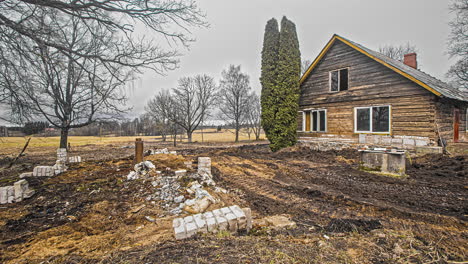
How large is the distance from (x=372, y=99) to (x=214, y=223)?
461 inches

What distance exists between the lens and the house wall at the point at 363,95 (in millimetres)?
9242

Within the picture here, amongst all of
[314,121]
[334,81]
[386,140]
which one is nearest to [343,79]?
[334,81]

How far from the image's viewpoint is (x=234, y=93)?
98.9 ft

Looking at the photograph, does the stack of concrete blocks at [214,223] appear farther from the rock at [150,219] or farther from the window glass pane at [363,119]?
the window glass pane at [363,119]

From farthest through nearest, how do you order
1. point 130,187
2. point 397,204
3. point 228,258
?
point 130,187 < point 397,204 < point 228,258

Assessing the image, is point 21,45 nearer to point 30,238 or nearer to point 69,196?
point 69,196

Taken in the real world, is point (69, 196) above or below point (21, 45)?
below

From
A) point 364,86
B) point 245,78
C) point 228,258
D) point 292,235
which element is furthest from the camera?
point 245,78

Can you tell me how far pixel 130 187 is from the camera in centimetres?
555

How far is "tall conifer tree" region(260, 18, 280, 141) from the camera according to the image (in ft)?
45.1

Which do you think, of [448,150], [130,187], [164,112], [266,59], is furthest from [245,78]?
[130,187]

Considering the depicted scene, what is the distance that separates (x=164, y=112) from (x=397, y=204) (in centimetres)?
2636

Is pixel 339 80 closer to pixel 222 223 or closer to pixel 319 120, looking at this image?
pixel 319 120

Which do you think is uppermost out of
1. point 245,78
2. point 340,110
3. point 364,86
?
point 245,78
